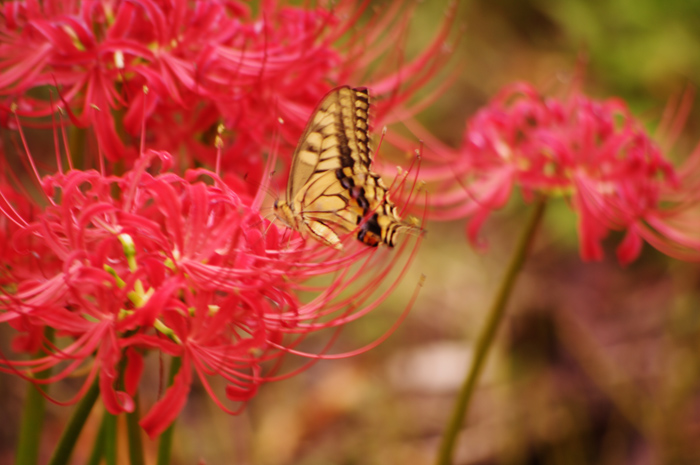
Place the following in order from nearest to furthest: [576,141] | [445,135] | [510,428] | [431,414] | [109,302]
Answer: [109,302], [576,141], [510,428], [431,414], [445,135]

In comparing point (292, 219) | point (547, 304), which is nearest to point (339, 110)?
point (292, 219)

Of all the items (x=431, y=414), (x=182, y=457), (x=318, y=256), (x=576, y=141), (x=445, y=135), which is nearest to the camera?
(x=318, y=256)

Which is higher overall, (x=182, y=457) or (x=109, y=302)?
(x=109, y=302)

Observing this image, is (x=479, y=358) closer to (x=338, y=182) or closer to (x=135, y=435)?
(x=338, y=182)

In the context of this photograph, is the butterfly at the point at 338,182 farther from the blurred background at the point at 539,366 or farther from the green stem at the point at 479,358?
the blurred background at the point at 539,366

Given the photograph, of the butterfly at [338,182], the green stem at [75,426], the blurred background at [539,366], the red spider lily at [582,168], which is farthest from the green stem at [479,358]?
the blurred background at [539,366]

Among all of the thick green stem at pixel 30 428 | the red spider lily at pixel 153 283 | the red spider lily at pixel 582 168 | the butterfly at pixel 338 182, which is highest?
the red spider lily at pixel 582 168

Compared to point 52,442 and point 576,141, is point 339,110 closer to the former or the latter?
point 576,141

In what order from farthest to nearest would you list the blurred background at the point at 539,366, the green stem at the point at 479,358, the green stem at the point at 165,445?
1. the blurred background at the point at 539,366
2. the green stem at the point at 479,358
3. the green stem at the point at 165,445

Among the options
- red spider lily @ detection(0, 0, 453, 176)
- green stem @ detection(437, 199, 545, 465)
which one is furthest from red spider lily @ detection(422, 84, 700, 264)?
red spider lily @ detection(0, 0, 453, 176)
